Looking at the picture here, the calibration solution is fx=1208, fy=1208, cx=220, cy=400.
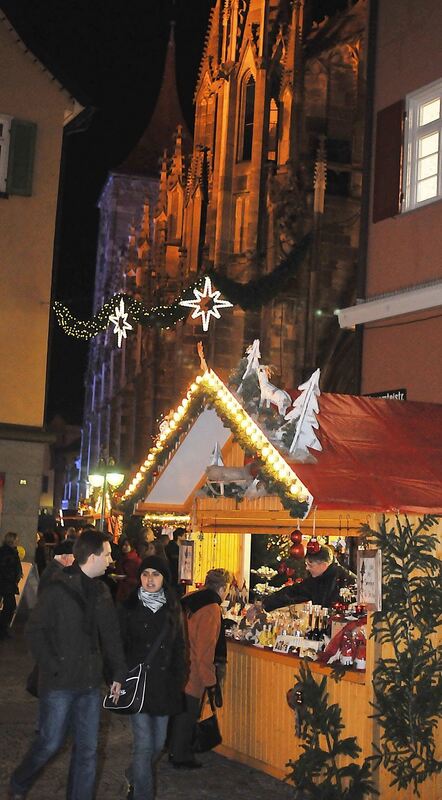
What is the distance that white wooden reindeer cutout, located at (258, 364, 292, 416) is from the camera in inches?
376

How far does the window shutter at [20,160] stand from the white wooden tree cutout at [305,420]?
1483cm

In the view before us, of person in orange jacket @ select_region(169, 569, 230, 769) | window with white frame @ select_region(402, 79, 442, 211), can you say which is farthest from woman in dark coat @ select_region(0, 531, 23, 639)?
person in orange jacket @ select_region(169, 569, 230, 769)

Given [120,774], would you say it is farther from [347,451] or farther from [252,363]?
[252,363]

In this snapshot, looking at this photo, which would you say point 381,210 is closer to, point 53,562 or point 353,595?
point 353,595

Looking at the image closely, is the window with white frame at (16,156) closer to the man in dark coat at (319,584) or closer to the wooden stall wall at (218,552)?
the wooden stall wall at (218,552)

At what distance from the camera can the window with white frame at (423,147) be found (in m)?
13.9

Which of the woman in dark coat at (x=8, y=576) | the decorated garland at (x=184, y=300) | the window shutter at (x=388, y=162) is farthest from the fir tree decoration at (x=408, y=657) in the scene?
the decorated garland at (x=184, y=300)

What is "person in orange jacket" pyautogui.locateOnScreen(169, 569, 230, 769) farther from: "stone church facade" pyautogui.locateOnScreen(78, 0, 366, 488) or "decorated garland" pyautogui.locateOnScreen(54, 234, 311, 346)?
"stone church facade" pyautogui.locateOnScreen(78, 0, 366, 488)

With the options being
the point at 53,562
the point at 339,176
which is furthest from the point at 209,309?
the point at 339,176

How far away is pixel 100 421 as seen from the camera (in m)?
62.0

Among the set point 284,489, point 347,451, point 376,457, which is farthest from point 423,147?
point 284,489

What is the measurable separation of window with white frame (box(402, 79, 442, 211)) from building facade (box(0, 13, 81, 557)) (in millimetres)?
10431

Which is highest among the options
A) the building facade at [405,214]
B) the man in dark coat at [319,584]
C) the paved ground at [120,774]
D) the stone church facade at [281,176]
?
the stone church facade at [281,176]

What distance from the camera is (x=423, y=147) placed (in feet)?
46.7
